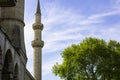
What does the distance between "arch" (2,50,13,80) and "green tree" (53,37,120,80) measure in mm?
14233

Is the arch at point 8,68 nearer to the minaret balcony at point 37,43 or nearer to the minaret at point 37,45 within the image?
the minaret at point 37,45

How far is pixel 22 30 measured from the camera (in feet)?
95.1

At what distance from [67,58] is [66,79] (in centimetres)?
237

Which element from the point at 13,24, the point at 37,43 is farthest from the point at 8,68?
→ the point at 37,43

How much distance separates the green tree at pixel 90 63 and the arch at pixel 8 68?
1423cm

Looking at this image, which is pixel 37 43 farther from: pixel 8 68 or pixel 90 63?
pixel 8 68

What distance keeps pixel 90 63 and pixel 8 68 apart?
15.6m

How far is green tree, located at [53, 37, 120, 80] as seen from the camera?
38.3 m

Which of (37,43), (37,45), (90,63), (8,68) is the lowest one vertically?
(8,68)

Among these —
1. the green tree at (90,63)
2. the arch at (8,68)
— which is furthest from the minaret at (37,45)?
the arch at (8,68)

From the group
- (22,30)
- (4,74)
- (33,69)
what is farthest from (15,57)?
(33,69)

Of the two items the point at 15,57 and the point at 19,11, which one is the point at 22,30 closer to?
the point at 19,11

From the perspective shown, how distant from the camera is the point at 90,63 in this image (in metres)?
38.8

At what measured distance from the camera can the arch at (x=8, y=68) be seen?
24281 mm
